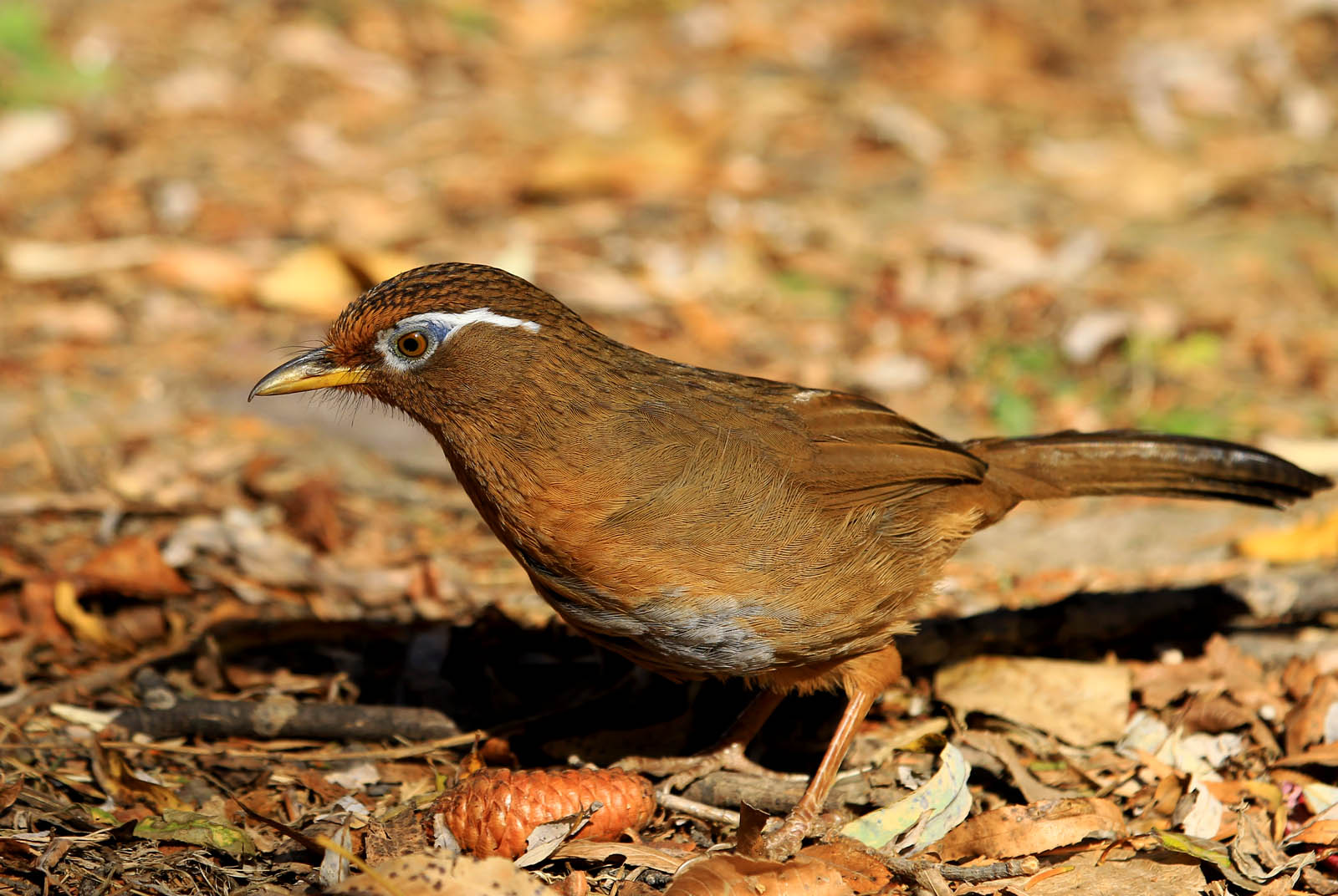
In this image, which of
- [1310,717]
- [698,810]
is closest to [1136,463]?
[1310,717]

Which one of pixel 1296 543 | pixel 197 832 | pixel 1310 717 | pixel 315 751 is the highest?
pixel 1296 543

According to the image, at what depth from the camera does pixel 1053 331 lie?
6.95 m

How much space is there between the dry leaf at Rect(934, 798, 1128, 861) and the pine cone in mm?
948

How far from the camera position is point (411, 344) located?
3803 millimetres

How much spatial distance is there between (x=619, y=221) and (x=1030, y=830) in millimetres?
5353

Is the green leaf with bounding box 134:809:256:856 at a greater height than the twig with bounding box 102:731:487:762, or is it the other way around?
the twig with bounding box 102:731:487:762

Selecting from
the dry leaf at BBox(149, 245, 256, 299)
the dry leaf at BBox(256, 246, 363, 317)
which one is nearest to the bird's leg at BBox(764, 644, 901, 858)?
the dry leaf at BBox(256, 246, 363, 317)

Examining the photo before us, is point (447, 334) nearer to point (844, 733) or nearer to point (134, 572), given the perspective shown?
point (844, 733)

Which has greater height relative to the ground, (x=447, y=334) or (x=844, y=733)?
(x=447, y=334)

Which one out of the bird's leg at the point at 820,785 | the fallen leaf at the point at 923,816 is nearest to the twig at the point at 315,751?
the bird's leg at the point at 820,785

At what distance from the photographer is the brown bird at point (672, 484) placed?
11.8ft

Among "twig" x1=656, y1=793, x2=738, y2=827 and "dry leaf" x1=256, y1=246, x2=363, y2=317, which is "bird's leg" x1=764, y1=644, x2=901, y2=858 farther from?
"dry leaf" x1=256, y1=246, x2=363, y2=317

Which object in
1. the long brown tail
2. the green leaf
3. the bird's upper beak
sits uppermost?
the long brown tail

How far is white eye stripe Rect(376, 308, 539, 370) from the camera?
3.76 m
